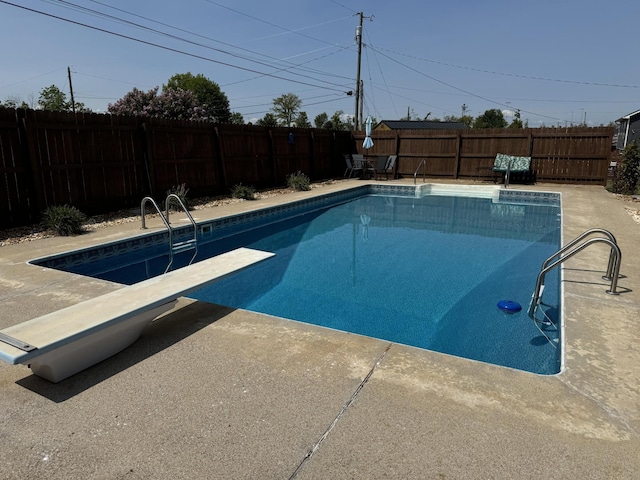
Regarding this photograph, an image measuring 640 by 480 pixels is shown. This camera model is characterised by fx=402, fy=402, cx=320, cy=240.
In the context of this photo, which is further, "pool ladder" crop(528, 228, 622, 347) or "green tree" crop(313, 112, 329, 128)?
"green tree" crop(313, 112, 329, 128)

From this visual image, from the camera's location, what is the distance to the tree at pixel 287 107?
54156 millimetres

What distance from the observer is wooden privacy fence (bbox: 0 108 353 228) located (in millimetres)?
6844

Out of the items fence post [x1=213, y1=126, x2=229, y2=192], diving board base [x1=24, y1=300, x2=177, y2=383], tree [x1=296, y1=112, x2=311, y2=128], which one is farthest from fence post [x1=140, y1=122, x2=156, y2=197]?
tree [x1=296, y1=112, x2=311, y2=128]

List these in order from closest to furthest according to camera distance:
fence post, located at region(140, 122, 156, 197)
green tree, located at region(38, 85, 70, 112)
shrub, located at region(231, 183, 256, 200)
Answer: fence post, located at region(140, 122, 156, 197)
shrub, located at region(231, 183, 256, 200)
green tree, located at region(38, 85, 70, 112)

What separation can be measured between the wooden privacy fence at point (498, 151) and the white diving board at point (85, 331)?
45.8ft

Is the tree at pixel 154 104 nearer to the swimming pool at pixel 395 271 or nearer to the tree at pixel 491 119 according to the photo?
the swimming pool at pixel 395 271

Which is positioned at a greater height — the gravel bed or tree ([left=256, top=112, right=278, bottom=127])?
tree ([left=256, top=112, right=278, bottom=127])

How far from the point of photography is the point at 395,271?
578 centimetres

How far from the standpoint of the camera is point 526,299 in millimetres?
4645

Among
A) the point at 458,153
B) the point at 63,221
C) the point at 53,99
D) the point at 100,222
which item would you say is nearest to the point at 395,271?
the point at 63,221

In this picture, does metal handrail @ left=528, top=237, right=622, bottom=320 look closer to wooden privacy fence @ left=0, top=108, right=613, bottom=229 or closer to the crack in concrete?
the crack in concrete

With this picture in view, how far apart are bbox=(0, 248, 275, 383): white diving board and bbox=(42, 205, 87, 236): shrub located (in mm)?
4018

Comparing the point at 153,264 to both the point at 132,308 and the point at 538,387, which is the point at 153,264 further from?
the point at 538,387

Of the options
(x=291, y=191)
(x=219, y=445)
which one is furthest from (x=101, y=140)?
(x=219, y=445)
